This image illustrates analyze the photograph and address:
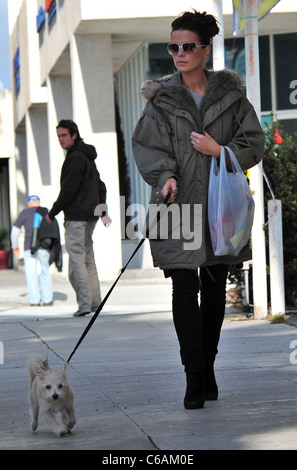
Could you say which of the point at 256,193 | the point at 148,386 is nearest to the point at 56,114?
the point at 256,193

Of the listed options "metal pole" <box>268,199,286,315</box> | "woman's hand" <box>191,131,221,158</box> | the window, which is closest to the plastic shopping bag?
"woman's hand" <box>191,131,221,158</box>

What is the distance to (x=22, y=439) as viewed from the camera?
4863 millimetres

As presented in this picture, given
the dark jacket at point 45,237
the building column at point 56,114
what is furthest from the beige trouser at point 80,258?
the building column at point 56,114

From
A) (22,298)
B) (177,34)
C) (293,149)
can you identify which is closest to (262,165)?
(293,149)

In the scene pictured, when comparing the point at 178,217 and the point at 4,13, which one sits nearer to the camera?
the point at 178,217

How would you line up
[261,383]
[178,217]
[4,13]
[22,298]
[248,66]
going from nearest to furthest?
[178,217], [261,383], [248,66], [22,298], [4,13]

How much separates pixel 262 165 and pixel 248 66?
38.3 inches

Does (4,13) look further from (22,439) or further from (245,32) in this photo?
(22,439)

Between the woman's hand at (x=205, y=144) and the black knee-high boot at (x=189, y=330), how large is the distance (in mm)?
629

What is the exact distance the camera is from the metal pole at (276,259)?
986cm

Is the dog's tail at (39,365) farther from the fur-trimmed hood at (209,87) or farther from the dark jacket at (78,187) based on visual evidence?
the dark jacket at (78,187)

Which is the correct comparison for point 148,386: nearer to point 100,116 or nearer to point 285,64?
point 100,116

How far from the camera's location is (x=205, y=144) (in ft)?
17.7

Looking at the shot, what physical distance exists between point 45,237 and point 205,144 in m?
9.37
